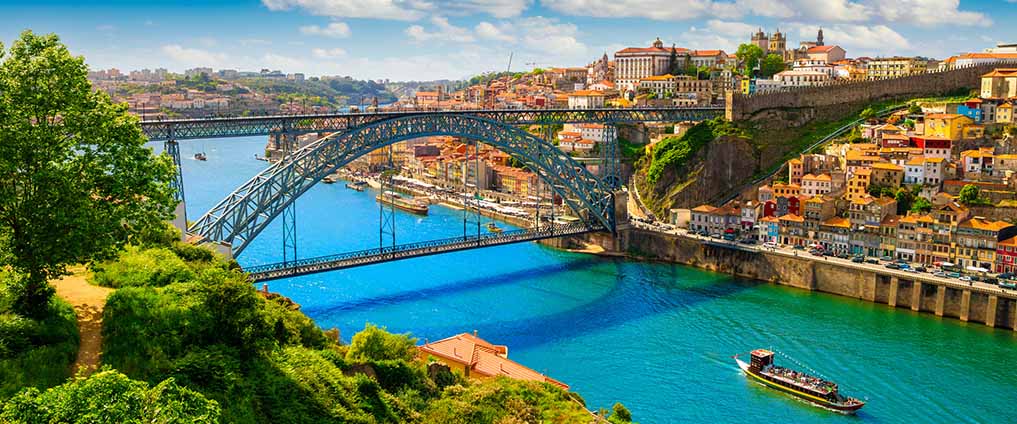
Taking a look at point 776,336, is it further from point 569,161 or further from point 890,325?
point 569,161

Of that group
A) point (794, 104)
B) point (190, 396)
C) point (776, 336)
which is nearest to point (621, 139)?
point (794, 104)

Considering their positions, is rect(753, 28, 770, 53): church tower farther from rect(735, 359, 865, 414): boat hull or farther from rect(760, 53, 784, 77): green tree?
rect(735, 359, 865, 414): boat hull

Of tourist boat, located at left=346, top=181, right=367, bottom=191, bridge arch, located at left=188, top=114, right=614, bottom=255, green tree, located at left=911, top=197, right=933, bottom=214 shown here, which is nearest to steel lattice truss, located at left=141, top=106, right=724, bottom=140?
bridge arch, located at left=188, top=114, right=614, bottom=255

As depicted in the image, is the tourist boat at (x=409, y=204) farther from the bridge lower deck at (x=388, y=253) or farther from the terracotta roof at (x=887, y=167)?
the terracotta roof at (x=887, y=167)

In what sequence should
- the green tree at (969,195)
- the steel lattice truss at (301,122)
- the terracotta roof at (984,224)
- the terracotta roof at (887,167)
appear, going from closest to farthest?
the steel lattice truss at (301,122)
the terracotta roof at (984,224)
the green tree at (969,195)
the terracotta roof at (887,167)

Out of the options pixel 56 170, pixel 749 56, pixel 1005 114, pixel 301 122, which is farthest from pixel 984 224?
pixel 749 56

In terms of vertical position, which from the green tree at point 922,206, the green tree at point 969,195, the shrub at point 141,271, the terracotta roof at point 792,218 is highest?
the shrub at point 141,271

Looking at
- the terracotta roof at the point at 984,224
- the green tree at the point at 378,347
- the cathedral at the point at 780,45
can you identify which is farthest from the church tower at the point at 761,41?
the green tree at the point at 378,347
